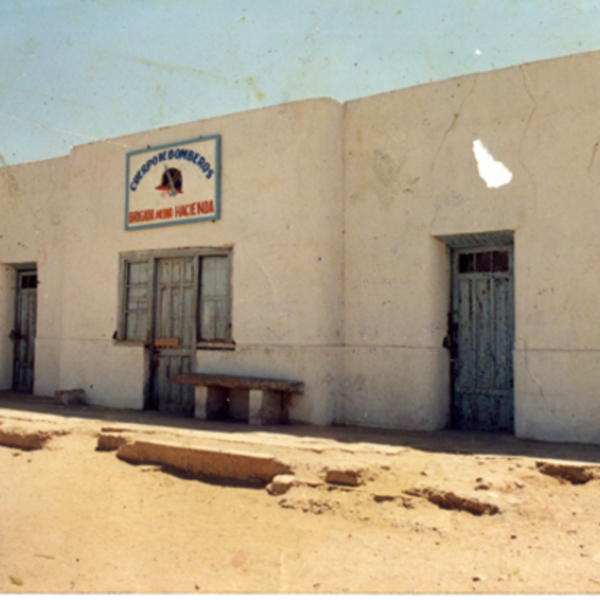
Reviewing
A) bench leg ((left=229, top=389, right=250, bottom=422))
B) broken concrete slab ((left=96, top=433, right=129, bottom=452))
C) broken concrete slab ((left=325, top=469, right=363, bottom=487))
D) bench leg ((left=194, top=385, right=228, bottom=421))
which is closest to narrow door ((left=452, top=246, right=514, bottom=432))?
bench leg ((left=229, top=389, right=250, bottom=422))

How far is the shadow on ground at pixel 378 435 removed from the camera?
5.68 meters

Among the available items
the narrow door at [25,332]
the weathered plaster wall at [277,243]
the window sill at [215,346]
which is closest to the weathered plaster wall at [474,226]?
the weathered plaster wall at [277,243]

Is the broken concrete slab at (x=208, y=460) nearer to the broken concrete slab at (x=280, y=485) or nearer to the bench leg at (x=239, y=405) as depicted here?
the broken concrete slab at (x=280, y=485)

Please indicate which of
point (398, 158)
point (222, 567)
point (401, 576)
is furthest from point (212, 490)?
point (398, 158)

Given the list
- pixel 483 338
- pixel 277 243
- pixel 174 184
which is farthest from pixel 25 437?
pixel 483 338

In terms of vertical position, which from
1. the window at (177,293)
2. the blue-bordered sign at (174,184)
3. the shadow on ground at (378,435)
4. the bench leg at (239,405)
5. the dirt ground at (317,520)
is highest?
the blue-bordered sign at (174,184)

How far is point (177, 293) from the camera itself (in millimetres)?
8867

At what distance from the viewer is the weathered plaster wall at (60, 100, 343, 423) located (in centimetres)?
755

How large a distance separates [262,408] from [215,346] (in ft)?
4.34

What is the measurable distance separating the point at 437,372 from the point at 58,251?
21.9 feet

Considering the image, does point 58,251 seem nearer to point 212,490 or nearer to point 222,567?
point 212,490

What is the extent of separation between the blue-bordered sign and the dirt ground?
3.40 m

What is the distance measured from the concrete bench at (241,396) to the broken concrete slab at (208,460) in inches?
69.9

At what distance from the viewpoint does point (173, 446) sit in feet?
18.8
